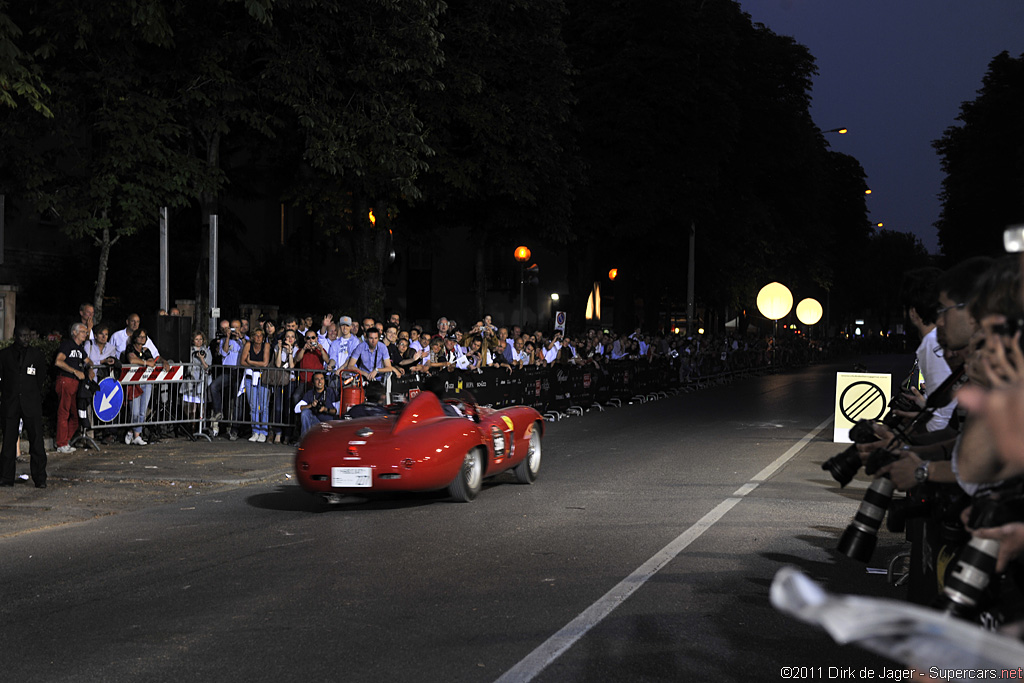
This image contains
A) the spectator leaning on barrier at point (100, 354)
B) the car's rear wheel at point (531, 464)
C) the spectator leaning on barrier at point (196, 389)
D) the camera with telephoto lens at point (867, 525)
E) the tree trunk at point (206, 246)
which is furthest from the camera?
the tree trunk at point (206, 246)

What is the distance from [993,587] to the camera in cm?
301

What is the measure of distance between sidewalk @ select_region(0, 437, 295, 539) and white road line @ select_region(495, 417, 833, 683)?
18.2 feet

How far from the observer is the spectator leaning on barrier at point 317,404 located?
1596 cm

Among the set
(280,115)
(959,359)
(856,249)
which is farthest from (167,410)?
(856,249)

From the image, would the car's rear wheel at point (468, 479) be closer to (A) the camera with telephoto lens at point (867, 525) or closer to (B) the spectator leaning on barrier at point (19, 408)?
(B) the spectator leaning on barrier at point (19, 408)

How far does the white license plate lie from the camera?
401 inches

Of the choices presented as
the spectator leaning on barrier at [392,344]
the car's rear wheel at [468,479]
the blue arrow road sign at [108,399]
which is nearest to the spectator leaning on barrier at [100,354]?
the blue arrow road sign at [108,399]

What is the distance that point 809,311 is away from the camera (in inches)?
1449

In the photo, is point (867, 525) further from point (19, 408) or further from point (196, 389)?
point (196, 389)

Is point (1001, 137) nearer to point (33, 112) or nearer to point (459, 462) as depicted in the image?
point (33, 112)

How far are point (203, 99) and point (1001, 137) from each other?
137 feet

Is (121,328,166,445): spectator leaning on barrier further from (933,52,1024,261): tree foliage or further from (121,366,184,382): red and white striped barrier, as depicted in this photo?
(933,52,1024,261): tree foliage

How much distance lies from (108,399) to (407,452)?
22.7 ft

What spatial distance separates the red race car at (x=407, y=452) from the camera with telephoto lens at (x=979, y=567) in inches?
299
